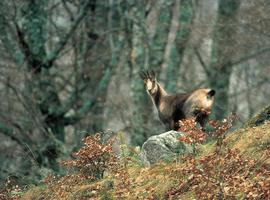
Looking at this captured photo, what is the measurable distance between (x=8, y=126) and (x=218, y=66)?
8.89 metres

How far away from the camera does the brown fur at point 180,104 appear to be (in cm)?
1568

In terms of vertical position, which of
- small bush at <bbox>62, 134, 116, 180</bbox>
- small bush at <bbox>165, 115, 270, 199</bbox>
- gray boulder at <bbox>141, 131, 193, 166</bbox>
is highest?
small bush at <bbox>62, 134, 116, 180</bbox>

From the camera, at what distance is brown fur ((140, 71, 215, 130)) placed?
15680mm

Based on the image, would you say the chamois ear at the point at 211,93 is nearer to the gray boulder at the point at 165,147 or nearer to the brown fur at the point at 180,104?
the brown fur at the point at 180,104

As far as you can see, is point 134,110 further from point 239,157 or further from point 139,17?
point 239,157

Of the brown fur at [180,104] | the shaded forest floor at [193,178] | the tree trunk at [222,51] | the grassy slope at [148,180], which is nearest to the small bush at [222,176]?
the shaded forest floor at [193,178]

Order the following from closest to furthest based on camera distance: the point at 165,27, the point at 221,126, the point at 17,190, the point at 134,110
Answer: the point at 221,126
the point at 17,190
the point at 134,110
the point at 165,27

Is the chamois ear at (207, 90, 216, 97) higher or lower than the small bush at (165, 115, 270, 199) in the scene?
higher

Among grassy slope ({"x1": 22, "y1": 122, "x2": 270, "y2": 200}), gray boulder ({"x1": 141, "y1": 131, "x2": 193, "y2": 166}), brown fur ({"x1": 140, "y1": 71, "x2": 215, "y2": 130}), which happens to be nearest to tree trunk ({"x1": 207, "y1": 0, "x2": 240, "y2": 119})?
brown fur ({"x1": 140, "y1": 71, "x2": 215, "y2": 130})

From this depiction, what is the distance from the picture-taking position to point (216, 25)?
81.9 ft

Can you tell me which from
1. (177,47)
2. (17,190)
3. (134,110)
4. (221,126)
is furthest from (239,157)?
(177,47)

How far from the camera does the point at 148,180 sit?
478 inches

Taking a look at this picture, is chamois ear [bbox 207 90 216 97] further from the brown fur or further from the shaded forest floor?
the shaded forest floor

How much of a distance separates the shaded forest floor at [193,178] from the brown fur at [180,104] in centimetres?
228
